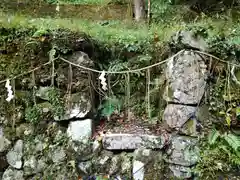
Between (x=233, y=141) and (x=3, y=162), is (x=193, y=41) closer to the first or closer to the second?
(x=233, y=141)

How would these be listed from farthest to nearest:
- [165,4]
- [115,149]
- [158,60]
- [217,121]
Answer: [165,4] → [158,60] → [115,149] → [217,121]

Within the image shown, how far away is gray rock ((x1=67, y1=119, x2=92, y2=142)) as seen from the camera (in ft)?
12.8

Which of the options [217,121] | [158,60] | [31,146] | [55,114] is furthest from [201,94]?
[31,146]

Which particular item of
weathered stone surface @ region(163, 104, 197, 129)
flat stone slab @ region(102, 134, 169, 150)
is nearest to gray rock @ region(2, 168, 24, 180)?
flat stone slab @ region(102, 134, 169, 150)

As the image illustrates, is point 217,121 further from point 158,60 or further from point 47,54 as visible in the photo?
point 47,54

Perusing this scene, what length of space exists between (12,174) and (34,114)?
0.94m

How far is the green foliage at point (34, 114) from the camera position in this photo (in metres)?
A: 4.02

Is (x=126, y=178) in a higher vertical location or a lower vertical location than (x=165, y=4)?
lower

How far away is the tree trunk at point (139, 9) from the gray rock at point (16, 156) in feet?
12.6

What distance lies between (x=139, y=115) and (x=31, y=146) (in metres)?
1.73

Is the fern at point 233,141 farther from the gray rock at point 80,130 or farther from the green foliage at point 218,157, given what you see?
the gray rock at point 80,130

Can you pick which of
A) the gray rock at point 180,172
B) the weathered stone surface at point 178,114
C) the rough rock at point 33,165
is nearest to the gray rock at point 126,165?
the gray rock at point 180,172

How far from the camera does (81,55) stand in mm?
3996

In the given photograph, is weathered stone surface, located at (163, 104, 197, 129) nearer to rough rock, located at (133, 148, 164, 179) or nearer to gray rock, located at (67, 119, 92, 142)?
rough rock, located at (133, 148, 164, 179)
